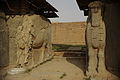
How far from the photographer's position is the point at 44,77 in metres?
8.73

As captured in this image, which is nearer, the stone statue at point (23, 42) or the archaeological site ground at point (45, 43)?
the archaeological site ground at point (45, 43)

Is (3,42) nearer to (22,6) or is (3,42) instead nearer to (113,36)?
(22,6)

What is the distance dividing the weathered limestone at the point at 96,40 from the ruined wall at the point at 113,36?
0.17 m

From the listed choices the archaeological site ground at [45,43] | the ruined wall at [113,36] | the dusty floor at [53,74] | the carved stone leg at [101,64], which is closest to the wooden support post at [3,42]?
the archaeological site ground at [45,43]

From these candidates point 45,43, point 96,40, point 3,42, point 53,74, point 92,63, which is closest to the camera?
point 96,40

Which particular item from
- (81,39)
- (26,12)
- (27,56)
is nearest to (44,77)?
(27,56)

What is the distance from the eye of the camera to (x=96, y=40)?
8047mm

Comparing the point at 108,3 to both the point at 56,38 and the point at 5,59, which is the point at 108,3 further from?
the point at 56,38

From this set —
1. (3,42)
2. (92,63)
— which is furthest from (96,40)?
(3,42)

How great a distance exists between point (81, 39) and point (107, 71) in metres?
15.6

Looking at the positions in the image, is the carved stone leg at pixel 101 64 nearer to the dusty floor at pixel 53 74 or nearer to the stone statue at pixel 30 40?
the dusty floor at pixel 53 74

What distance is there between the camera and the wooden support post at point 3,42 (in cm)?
880

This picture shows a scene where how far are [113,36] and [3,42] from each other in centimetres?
430

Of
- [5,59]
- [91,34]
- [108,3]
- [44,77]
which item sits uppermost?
[108,3]
